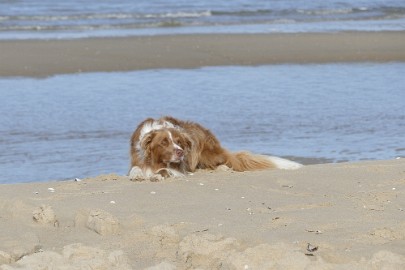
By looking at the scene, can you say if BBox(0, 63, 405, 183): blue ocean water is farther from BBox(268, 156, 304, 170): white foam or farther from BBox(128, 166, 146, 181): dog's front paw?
BBox(128, 166, 146, 181): dog's front paw

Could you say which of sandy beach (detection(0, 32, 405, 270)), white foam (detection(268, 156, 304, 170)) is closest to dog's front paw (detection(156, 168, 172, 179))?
sandy beach (detection(0, 32, 405, 270))

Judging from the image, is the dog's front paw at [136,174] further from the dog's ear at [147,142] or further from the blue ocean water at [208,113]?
the blue ocean water at [208,113]

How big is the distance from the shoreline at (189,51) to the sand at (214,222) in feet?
28.2

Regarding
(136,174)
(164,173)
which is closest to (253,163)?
(164,173)

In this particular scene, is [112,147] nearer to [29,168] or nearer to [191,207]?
[29,168]

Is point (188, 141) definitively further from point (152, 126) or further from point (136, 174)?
point (136, 174)

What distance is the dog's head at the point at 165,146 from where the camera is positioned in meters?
7.68

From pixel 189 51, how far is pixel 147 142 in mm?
10431

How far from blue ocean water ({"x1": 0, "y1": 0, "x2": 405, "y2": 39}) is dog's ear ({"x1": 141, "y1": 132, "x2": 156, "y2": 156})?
1375cm

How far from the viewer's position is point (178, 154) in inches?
301

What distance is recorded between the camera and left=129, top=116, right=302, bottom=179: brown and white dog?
769 cm

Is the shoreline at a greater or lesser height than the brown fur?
lesser

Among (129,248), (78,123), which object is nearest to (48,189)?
(129,248)

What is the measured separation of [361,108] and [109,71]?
5.02 meters
